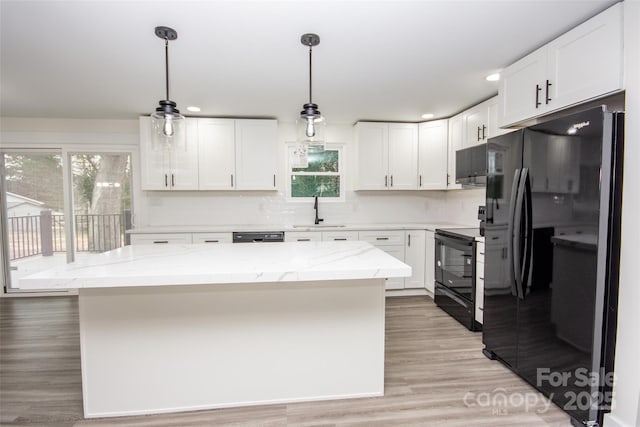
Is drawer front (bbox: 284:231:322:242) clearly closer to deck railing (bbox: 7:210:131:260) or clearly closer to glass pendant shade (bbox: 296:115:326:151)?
glass pendant shade (bbox: 296:115:326:151)

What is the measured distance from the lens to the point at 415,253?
158 inches

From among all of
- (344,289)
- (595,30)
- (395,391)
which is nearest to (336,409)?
(395,391)

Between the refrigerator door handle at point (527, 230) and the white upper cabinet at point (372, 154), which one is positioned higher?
the white upper cabinet at point (372, 154)

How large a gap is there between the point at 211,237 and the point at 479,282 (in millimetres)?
2951

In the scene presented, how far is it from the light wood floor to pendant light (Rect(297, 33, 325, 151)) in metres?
1.73

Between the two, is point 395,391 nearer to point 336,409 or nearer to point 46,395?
point 336,409

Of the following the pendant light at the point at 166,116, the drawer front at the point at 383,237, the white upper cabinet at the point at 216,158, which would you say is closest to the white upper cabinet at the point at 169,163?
the white upper cabinet at the point at 216,158

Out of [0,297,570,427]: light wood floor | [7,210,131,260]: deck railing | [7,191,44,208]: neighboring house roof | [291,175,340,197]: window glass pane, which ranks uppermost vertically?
[291,175,340,197]: window glass pane

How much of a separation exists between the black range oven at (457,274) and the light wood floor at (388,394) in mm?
239

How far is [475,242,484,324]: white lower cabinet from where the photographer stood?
2.84 meters

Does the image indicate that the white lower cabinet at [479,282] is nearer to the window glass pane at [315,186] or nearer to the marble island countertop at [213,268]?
the marble island countertop at [213,268]

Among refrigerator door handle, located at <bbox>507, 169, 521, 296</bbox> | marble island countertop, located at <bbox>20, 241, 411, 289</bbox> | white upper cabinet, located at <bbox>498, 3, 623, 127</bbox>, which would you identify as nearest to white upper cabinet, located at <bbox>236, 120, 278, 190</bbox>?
marble island countertop, located at <bbox>20, 241, 411, 289</bbox>

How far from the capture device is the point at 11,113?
3832 millimetres

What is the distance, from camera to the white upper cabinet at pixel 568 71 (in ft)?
5.49
